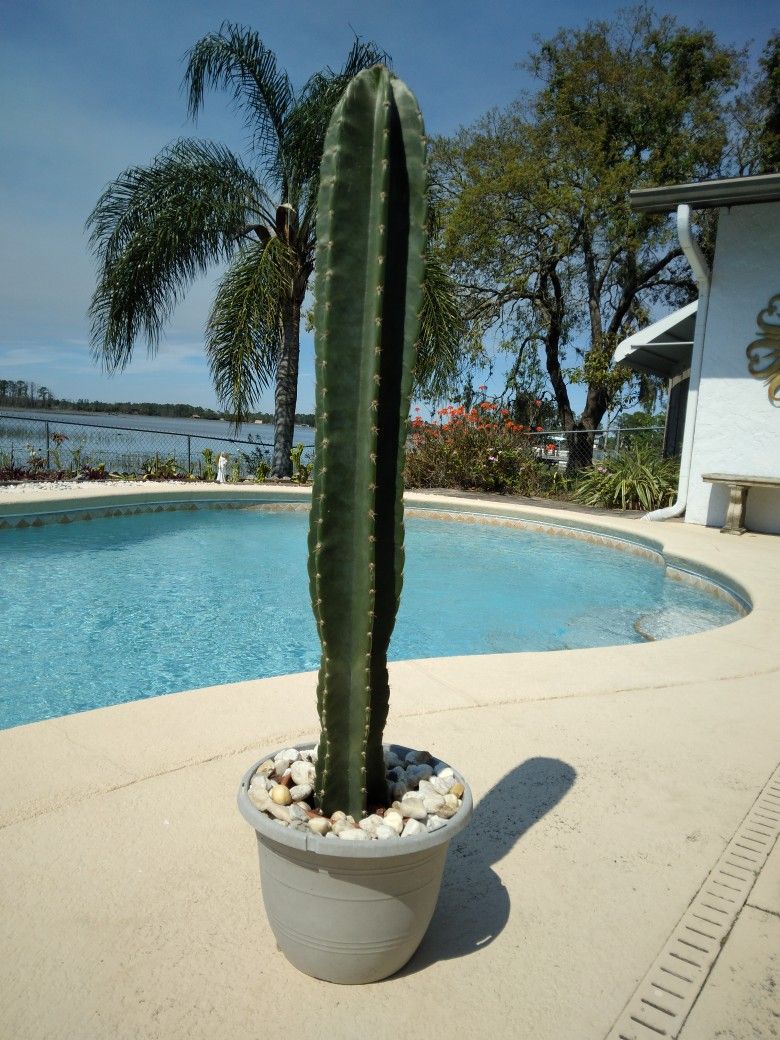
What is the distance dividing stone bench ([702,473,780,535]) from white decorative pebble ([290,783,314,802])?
26.4ft

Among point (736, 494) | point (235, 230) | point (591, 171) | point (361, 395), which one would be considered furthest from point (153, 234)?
point (361, 395)

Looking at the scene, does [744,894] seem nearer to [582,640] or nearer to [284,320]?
[582,640]

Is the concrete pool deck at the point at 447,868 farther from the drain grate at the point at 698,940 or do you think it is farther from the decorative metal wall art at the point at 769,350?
the decorative metal wall art at the point at 769,350

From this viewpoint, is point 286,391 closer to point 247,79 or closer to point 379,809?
point 247,79

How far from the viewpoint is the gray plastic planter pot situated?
1.37 metres

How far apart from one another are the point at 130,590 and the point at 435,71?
12.9 m

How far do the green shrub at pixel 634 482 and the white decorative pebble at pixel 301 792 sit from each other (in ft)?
34.7

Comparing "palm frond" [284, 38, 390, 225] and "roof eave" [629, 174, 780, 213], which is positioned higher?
"palm frond" [284, 38, 390, 225]

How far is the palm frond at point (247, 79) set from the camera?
491 inches

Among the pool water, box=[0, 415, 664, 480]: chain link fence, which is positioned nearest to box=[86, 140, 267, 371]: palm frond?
box=[0, 415, 664, 480]: chain link fence

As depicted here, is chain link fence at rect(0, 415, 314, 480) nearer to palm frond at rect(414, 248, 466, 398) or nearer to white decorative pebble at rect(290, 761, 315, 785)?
palm frond at rect(414, 248, 466, 398)

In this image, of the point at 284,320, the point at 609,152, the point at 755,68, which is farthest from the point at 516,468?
the point at 755,68

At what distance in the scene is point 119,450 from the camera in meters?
12.8

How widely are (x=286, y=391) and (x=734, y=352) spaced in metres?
8.08
